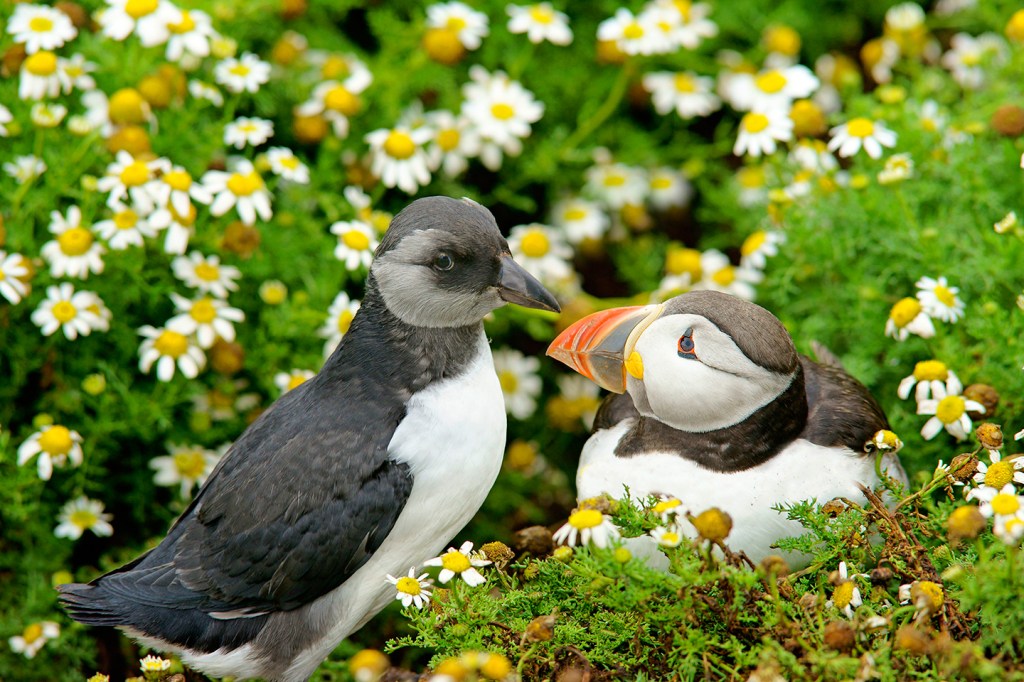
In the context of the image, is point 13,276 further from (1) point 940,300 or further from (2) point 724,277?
(1) point 940,300

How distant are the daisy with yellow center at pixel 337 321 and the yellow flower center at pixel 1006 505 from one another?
6.31 feet

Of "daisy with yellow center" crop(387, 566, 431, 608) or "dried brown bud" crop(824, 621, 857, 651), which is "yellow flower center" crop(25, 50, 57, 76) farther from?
"dried brown bud" crop(824, 621, 857, 651)

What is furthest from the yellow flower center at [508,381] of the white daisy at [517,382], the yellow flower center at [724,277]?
the yellow flower center at [724,277]

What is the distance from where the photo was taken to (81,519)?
3.33 m

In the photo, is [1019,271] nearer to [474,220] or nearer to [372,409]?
[474,220]

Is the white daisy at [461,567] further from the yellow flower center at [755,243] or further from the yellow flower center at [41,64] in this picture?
the yellow flower center at [41,64]

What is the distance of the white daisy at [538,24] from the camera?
163 inches

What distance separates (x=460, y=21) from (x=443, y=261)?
5.39 feet

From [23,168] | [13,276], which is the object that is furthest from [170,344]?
[23,168]

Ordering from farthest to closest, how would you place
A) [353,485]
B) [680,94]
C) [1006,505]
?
[680,94] < [353,485] < [1006,505]

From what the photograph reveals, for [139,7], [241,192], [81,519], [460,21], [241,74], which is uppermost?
[139,7]

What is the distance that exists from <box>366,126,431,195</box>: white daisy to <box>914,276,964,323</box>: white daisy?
5.46 ft

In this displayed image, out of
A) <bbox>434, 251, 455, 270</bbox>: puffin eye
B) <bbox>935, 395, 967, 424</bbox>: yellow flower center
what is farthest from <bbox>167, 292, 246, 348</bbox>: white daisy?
<bbox>935, 395, 967, 424</bbox>: yellow flower center

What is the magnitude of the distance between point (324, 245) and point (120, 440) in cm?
92
